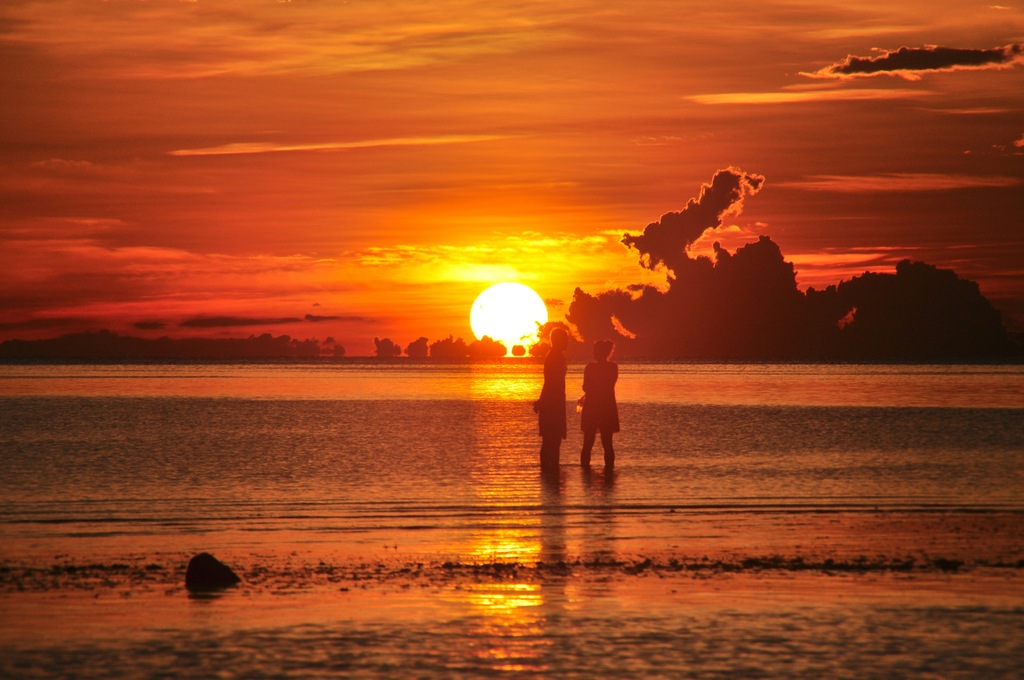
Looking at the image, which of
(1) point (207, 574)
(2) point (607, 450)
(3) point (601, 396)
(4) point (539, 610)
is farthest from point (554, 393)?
(4) point (539, 610)

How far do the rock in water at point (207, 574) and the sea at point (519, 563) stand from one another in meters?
0.18

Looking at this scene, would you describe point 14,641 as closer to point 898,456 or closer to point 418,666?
point 418,666

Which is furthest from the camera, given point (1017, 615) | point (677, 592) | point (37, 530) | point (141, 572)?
point (37, 530)

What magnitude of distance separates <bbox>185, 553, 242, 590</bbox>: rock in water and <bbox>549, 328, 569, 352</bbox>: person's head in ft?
36.4

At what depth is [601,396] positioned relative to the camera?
74.7 feet

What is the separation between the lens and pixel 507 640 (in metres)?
9.37

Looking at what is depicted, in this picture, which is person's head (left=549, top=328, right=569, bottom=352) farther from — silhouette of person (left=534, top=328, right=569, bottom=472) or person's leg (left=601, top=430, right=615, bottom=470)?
person's leg (left=601, top=430, right=615, bottom=470)

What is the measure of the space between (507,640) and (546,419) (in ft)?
44.0

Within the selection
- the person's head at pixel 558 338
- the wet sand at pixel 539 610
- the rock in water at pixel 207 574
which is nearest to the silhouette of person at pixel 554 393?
the person's head at pixel 558 338

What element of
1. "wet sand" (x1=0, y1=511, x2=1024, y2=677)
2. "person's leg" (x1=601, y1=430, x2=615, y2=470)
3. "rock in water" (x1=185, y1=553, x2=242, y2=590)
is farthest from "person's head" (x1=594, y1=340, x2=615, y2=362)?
"rock in water" (x1=185, y1=553, x2=242, y2=590)

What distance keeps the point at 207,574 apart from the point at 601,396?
39.3ft

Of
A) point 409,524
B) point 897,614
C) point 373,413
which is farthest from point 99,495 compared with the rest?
point 373,413

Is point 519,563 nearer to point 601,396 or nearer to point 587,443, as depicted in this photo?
point 601,396

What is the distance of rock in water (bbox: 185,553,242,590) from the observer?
460 inches
